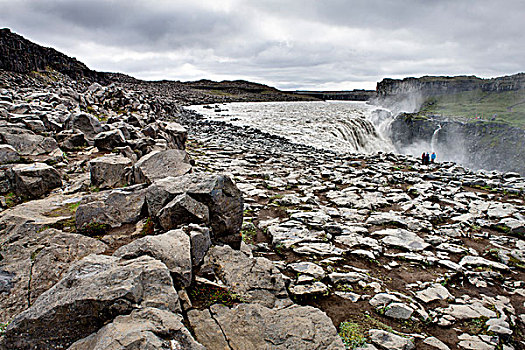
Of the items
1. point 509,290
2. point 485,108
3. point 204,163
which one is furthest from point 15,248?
point 485,108

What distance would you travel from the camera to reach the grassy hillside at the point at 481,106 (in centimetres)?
7181

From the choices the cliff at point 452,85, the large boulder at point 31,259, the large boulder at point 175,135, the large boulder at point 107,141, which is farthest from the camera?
the cliff at point 452,85

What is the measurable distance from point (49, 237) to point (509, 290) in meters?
9.04

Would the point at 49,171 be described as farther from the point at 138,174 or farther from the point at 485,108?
the point at 485,108

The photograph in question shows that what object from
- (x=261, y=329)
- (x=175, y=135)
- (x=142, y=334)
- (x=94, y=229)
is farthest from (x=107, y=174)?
(x=175, y=135)

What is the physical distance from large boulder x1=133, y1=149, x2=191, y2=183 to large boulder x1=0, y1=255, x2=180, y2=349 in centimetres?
433

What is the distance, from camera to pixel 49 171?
807 cm

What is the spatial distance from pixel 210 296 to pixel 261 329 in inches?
35.5

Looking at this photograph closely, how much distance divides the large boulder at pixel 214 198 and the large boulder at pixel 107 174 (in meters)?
2.82

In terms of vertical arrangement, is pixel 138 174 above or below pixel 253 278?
above

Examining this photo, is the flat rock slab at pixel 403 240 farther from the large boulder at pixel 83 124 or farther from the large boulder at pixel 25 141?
the large boulder at pixel 83 124

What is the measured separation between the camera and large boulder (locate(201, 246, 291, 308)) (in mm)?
4738

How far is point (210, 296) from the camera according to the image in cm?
437

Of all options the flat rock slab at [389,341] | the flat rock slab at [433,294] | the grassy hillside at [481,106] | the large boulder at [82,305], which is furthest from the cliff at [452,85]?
the large boulder at [82,305]
